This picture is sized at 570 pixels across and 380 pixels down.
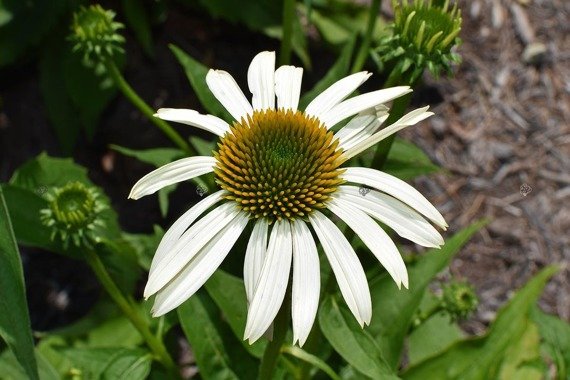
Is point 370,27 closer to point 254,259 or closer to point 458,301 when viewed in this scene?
point 458,301

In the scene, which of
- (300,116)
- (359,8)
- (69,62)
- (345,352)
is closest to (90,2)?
(69,62)

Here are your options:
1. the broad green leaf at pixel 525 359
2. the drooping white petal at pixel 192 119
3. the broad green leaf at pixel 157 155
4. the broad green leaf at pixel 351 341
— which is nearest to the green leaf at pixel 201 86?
the broad green leaf at pixel 157 155

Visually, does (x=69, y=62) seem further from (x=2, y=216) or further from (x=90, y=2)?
(x=2, y=216)

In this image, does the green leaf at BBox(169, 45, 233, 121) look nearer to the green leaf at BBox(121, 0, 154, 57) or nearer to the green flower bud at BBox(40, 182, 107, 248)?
the green flower bud at BBox(40, 182, 107, 248)

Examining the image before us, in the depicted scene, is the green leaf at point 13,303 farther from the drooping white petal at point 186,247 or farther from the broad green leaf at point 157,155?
the broad green leaf at point 157,155

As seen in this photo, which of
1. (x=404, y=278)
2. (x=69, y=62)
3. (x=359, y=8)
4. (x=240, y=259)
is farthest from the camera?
(x=359, y=8)

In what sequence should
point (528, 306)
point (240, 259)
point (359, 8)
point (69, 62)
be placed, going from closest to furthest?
1. point (240, 259)
2. point (528, 306)
3. point (69, 62)
4. point (359, 8)

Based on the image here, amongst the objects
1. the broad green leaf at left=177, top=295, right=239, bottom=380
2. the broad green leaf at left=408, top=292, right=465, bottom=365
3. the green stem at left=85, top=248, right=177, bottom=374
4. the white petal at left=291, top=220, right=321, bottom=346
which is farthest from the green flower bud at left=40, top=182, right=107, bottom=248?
the broad green leaf at left=408, top=292, right=465, bottom=365

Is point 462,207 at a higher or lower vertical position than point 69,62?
lower
